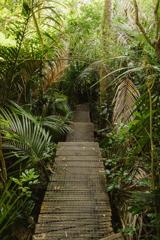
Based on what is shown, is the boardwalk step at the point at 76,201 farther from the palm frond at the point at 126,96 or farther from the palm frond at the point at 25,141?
the palm frond at the point at 126,96

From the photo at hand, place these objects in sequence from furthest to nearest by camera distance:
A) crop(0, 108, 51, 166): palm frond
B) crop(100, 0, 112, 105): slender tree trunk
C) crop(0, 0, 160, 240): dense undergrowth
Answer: crop(100, 0, 112, 105): slender tree trunk, crop(0, 108, 51, 166): palm frond, crop(0, 0, 160, 240): dense undergrowth

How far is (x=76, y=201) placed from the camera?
294cm

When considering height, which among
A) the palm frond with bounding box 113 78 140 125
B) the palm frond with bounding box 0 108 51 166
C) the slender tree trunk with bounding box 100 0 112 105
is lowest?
the palm frond with bounding box 0 108 51 166

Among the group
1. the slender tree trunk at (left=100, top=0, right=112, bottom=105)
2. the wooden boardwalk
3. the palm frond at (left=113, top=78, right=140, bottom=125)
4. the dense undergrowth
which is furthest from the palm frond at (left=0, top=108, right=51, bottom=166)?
the slender tree trunk at (left=100, top=0, right=112, bottom=105)

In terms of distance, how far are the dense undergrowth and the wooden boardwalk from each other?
6.2 inches

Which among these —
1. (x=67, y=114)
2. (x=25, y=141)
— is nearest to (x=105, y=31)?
(x=67, y=114)

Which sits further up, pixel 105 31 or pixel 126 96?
pixel 105 31

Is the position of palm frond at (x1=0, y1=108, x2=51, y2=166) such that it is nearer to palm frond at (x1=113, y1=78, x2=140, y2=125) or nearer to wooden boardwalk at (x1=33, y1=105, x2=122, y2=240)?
wooden boardwalk at (x1=33, y1=105, x2=122, y2=240)

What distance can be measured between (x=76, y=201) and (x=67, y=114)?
3.25 metres

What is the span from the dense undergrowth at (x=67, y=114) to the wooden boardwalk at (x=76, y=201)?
0.16 m

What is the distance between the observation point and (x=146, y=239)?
239cm

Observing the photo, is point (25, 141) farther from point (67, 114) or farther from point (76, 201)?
point (67, 114)

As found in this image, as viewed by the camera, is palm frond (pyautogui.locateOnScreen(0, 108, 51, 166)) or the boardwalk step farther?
palm frond (pyautogui.locateOnScreen(0, 108, 51, 166))

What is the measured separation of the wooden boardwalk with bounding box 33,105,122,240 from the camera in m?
2.49
